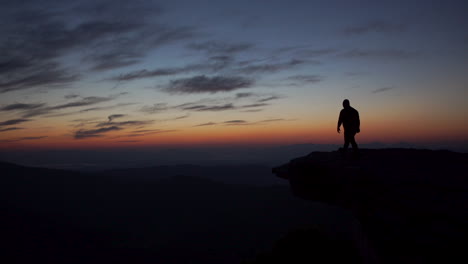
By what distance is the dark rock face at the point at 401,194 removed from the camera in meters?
8.12

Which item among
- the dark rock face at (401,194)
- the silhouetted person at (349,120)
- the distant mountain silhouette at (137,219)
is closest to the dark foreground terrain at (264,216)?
the dark rock face at (401,194)

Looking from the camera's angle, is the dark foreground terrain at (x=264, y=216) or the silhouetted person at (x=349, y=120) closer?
the dark foreground terrain at (x=264, y=216)

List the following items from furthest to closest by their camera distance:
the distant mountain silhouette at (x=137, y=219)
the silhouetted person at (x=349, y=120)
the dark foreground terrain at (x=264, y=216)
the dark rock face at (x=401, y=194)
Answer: the distant mountain silhouette at (x=137, y=219)
the silhouetted person at (x=349, y=120)
the dark foreground terrain at (x=264, y=216)
the dark rock face at (x=401, y=194)

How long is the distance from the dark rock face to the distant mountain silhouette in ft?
305

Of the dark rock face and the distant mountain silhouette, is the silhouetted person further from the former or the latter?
the distant mountain silhouette

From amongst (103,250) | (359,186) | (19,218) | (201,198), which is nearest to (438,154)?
(359,186)

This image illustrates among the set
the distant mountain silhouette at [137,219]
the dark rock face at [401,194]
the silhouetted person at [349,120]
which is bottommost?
the distant mountain silhouette at [137,219]

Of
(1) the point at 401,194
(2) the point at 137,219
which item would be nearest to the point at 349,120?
(1) the point at 401,194

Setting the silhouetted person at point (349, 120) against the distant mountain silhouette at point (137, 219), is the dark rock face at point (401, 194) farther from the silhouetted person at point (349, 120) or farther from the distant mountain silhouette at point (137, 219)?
the distant mountain silhouette at point (137, 219)

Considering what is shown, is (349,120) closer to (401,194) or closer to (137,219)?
(401,194)

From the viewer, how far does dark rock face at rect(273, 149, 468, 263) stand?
8117mm

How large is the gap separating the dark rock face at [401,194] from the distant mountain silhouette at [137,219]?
9288cm

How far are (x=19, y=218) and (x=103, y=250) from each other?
4467 cm

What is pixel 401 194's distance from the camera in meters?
10.2
